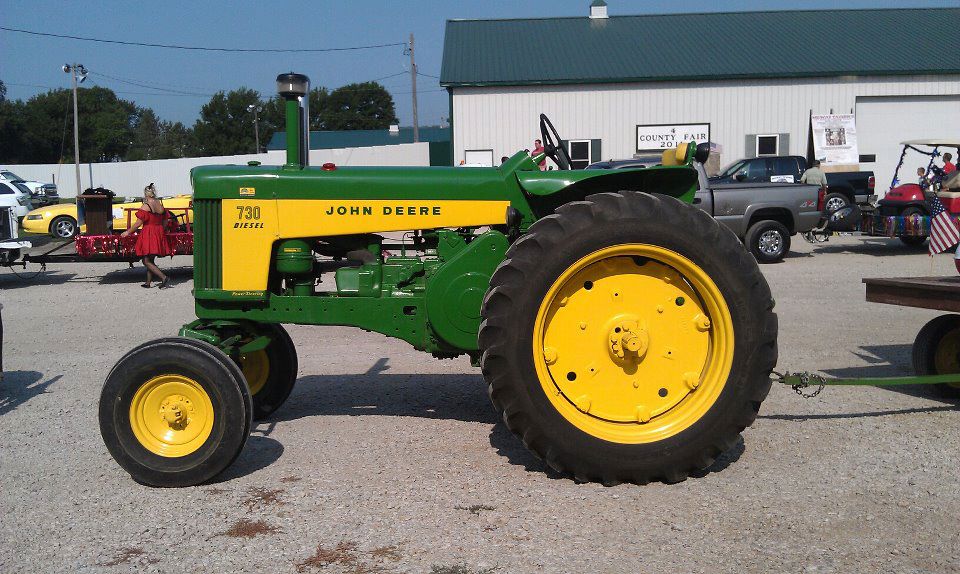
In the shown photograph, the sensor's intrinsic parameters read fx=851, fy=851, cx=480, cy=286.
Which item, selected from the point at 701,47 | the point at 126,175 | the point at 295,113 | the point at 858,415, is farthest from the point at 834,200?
the point at 126,175

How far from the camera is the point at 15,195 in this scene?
30.2 metres

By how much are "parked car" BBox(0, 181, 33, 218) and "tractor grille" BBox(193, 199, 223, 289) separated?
25743 mm

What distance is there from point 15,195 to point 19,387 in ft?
87.6

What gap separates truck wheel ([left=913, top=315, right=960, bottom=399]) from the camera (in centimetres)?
616

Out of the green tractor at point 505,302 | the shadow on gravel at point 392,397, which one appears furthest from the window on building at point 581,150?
the green tractor at point 505,302

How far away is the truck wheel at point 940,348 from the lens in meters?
6.16

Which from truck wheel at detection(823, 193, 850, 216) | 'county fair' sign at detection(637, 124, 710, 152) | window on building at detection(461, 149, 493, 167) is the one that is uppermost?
'county fair' sign at detection(637, 124, 710, 152)

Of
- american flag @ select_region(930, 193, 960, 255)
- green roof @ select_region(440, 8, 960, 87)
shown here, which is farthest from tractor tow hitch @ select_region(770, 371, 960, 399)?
green roof @ select_region(440, 8, 960, 87)

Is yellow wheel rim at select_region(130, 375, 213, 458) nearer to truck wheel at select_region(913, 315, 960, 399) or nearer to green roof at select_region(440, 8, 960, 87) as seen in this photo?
truck wheel at select_region(913, 315, 960, 399)

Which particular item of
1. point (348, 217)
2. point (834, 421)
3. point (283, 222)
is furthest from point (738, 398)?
point (283, 222)

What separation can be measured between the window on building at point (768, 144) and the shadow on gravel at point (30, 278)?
66.3ft

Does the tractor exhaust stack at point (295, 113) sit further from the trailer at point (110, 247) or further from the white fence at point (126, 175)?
the white fence at point (126, 175)

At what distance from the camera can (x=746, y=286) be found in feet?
14.5

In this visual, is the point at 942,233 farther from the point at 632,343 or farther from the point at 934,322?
the point at 632,343
